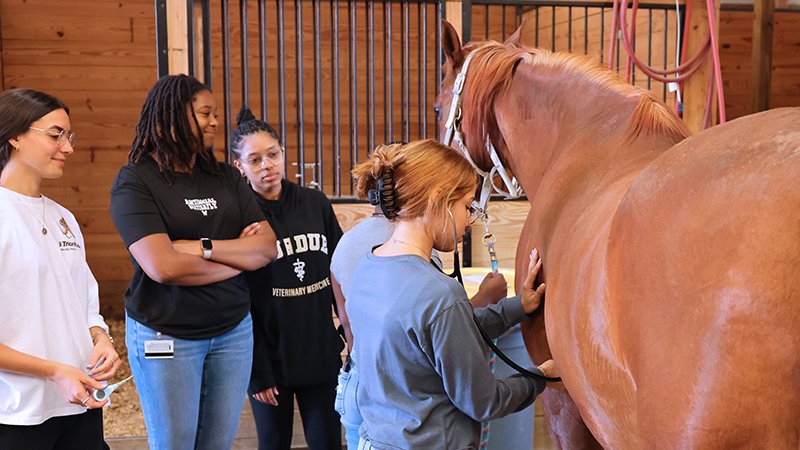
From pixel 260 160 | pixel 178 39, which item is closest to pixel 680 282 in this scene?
pixel 260 160

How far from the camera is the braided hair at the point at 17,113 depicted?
161 cm

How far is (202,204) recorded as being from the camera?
2.06 m

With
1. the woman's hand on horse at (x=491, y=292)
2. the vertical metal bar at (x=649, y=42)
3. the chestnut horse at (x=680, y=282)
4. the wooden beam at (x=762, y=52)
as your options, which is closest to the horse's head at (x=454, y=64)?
the woman's hand on horse at (x=491, y=292)

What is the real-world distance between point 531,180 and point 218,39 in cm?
392

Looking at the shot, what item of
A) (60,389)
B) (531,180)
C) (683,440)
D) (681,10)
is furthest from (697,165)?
(681,10)

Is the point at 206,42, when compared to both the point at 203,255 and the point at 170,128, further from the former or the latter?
the point at 203,255

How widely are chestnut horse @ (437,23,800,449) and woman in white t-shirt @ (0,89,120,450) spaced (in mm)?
982

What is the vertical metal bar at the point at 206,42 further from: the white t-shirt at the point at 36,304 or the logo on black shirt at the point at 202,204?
the white t-shirt at the point at 36,304

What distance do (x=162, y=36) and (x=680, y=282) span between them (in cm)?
271

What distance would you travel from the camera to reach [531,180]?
1933 millimetres

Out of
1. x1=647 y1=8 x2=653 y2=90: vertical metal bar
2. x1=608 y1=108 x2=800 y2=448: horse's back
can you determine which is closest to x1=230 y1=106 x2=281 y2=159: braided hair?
x1=608 y1=108 x2=800 y2=448: horse's back

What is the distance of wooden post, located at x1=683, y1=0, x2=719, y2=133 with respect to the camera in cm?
366

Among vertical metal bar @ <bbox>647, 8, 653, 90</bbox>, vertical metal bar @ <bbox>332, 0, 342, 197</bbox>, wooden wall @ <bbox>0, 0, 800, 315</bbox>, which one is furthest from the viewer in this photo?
wooden wall @ <bbox>0, 0, 800, 315</bbox>

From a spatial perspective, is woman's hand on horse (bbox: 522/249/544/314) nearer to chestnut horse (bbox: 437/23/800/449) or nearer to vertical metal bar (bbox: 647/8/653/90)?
chestnut horse (bbox: 437/23/800/449)
